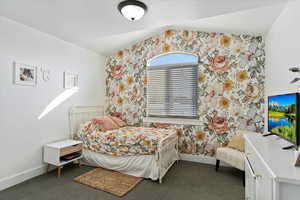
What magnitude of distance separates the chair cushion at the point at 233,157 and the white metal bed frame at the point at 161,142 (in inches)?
32.7

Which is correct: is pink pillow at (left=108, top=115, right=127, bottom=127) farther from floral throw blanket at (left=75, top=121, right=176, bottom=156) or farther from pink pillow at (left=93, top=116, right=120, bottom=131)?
floral throw blanket at (left=75, top=121, right=176, bottom=156)

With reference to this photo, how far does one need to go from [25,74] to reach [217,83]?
11.1 feet

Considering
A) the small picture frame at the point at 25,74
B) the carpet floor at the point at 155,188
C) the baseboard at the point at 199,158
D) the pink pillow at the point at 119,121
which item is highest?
the small picture frame at the point at 25,74

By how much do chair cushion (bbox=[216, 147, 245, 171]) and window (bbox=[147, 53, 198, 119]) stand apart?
0.92 m

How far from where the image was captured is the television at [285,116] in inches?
53.3

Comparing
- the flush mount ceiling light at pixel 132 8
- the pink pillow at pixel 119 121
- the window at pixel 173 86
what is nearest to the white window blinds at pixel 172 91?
the window at pixel 173 86

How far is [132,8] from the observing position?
6.52 ft

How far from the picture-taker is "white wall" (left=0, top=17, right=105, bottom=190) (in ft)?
7.85

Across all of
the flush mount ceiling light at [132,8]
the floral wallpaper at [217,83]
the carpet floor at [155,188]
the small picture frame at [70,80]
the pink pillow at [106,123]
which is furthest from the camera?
the pink pillow at [106,123]

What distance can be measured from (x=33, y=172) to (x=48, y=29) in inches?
92.6

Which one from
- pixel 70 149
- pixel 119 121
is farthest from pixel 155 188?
pixel 119 121

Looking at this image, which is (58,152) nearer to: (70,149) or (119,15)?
(70,149)

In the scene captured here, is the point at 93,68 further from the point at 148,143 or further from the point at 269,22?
the point at 269,22

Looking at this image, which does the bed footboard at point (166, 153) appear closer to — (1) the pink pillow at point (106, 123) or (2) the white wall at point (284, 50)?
(1) the pink pillow at point (106, 123)
